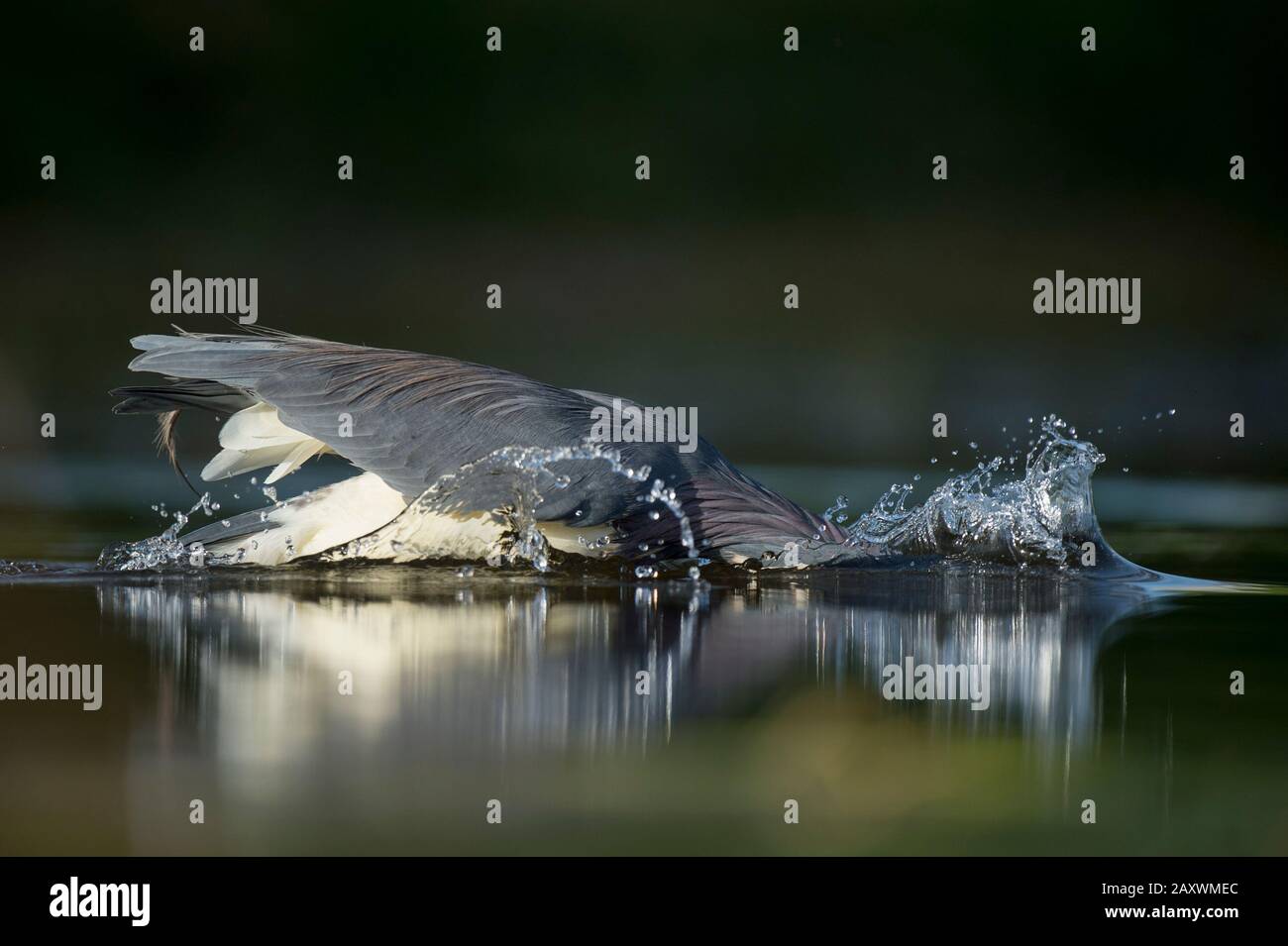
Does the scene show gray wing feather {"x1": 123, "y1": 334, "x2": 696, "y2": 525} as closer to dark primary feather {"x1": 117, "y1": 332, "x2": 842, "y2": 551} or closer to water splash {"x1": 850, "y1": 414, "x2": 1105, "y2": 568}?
dark primary feather {"x1": 117, "y1": 332, "x2": 842, "y2": 551}

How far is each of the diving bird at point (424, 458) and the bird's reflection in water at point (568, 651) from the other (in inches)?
6.6

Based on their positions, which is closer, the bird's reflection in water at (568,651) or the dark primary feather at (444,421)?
the bird's reflection in water at (568,651)

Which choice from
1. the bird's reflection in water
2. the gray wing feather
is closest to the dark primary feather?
the gray wing feather

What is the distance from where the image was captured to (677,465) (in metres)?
4.96

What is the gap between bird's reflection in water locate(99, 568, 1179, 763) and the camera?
116 inches

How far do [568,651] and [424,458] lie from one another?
140 centimetres

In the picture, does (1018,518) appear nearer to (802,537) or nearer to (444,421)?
(802,537)

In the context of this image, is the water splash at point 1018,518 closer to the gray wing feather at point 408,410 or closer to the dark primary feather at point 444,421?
the dark primary feather at point 444,421

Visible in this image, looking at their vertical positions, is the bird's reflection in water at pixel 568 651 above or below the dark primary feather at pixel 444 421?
below

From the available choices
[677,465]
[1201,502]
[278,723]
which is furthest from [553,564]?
[1201,502]

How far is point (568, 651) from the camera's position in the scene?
11.7 ft

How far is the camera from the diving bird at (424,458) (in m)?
4.77

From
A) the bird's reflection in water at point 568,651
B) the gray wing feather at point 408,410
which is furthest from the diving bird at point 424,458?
the bird's reflection in water at point 568,651

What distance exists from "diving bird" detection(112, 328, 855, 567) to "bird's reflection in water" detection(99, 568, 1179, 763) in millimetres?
168
